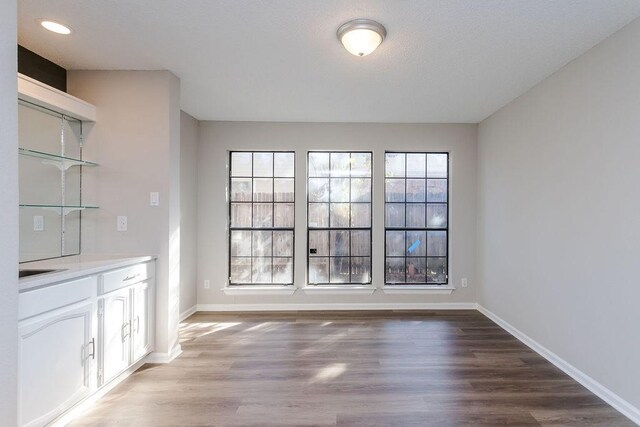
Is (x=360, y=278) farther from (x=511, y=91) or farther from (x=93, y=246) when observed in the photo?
(x=93, y=246)

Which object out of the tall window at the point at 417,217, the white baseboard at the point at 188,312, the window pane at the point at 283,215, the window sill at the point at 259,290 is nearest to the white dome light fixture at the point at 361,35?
the tall window at the point at 417,217

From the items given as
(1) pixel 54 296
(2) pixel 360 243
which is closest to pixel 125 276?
(1) pixel 54 296

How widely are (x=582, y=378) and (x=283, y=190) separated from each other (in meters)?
3.50

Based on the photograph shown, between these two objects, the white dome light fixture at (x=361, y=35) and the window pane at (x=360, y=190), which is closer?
the white dome light fixture at (x=361, y=35)

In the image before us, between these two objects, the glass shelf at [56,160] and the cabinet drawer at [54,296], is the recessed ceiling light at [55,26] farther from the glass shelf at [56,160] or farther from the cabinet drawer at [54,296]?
the cabinet drawer at [54,296]

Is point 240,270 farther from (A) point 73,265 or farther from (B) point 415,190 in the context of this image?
(B) point 415,190

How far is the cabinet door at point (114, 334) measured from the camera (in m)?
2.15

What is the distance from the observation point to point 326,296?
4195mm

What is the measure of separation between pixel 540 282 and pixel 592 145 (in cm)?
130

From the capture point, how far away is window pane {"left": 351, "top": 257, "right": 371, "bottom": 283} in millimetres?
4273

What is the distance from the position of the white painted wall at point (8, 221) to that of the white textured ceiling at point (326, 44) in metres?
0.66

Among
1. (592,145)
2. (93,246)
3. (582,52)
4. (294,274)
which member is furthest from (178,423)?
(582,52)

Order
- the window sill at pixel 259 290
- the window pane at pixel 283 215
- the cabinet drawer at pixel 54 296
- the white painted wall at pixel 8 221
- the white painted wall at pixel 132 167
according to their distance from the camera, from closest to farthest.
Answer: the white painted wall at pixel 8 221, the cabinet drawer at pixel 54 296, the white painted wall at pixel 132 167, the window sill at pixel 259 290, the window pane at pixel 283 215

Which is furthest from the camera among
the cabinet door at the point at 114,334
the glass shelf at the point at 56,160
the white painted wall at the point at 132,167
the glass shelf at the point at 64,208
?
the white painted wall at the point at 132,167
